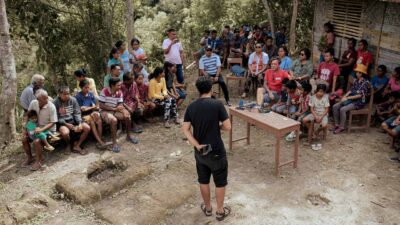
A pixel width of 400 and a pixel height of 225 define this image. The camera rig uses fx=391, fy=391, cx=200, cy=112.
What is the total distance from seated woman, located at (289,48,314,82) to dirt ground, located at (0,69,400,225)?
167 centimetres

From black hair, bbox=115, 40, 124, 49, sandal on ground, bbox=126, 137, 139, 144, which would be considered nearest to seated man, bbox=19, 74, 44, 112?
sandal on ground, bbox=126, 137, 139, 144

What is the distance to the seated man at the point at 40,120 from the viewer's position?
6.23 m

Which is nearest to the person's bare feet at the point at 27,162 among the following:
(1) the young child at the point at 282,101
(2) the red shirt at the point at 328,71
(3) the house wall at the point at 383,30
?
(1) the young child at the point at 282,101

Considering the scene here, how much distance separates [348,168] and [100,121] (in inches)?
167

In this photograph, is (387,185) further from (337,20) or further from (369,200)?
(337,20)

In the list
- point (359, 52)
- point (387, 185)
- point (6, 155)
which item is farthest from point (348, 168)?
point (6, 155)

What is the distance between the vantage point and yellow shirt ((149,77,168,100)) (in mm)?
7922

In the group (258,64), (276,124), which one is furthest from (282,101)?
(276,124)

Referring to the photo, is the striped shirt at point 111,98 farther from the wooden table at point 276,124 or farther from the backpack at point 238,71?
the backpack at point 238,71

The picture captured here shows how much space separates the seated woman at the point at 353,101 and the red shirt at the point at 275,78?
1150 mm

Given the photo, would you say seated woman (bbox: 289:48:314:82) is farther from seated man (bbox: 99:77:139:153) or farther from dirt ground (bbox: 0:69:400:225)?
seated man (bbox: 99:77:139:153)

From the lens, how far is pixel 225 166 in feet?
15.0

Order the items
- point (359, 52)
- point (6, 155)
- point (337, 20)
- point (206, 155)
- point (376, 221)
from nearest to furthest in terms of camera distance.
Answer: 1. point (206, 155)
2. point (376, 221)
3. point (6, 155)
4. point (359, 52)
5. point (337, 20)

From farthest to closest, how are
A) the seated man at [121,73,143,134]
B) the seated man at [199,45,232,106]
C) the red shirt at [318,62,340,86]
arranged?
the seated man at [199,45,232,106]
the red shirt at [318,62,340,86]
the seated man at [121,73,143,134]
